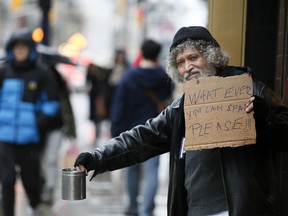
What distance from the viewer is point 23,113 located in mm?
5785

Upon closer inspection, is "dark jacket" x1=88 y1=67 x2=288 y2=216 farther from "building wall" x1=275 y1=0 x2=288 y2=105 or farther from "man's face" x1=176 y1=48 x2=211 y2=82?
"building wall" x1=275 y1=0 x2=288 y2=105

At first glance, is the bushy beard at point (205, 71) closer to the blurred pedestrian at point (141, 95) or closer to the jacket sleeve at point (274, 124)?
the jacket sleeve at point (274, 124)

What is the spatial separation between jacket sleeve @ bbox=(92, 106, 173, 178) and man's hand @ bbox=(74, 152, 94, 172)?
0.12 meters

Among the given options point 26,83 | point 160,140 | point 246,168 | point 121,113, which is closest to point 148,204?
point 121,113

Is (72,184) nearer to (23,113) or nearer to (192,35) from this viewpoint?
(192,35)

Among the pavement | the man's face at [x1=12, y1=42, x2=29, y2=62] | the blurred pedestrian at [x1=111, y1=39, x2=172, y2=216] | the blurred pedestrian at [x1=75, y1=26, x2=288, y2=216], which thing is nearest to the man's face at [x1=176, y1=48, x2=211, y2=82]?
the blurred pedestrian at [x1=75, y1=26, x2=288, y2=216]

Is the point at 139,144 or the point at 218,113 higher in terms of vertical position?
the point at 218,113

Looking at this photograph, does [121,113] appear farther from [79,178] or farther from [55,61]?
[79,178]

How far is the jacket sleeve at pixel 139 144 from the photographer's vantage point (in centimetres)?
335

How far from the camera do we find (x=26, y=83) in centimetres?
584

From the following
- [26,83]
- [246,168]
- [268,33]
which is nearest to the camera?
[246,168]

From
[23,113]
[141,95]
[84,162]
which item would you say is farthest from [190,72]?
[141,95]

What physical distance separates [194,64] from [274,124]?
0.50 m

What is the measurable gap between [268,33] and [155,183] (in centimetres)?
268
